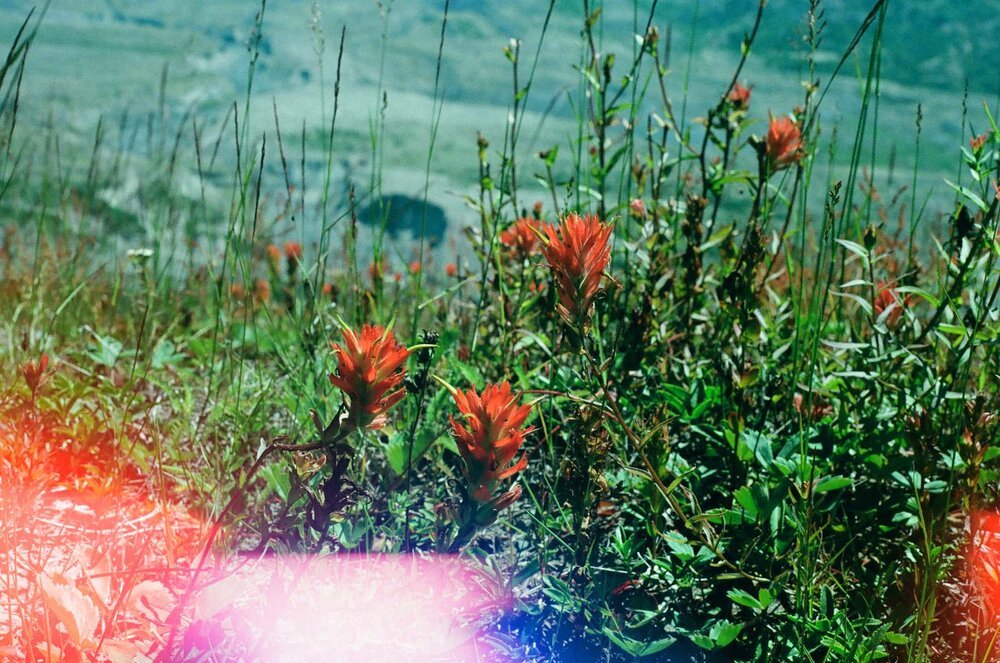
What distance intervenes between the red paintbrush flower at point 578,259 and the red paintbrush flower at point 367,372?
24 cm

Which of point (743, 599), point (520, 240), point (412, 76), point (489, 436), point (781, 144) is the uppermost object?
point (412, 76)

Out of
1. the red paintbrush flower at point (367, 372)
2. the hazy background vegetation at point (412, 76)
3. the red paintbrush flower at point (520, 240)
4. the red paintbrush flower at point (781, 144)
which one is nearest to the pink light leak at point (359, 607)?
the red paintbrush flower at point (367, 372)

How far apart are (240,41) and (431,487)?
5624 mm

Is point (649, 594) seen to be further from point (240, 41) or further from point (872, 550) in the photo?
point (240, 41)

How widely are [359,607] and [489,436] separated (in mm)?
449

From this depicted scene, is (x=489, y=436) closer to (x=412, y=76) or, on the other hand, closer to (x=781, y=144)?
(x=781, y=144)

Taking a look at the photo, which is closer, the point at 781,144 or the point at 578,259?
the point at 578,259

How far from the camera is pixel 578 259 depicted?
1.19 metres

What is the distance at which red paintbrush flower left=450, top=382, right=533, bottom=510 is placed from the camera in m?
1.15

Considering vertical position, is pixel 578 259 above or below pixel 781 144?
below

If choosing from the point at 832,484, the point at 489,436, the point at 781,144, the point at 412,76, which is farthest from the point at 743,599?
the point at 412,76

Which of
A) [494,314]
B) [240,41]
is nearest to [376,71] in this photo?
[240,41]

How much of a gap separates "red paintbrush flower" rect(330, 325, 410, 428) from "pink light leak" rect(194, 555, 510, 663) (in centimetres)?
29

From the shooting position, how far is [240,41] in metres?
6.56
